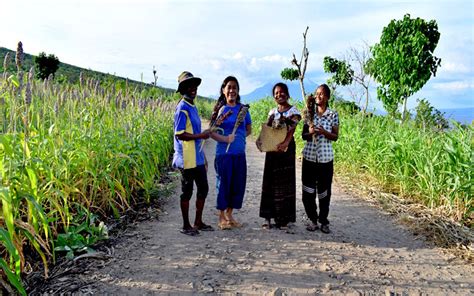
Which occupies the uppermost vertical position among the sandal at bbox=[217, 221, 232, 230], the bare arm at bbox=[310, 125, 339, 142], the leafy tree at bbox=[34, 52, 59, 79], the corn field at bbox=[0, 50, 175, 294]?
the leafy tree at bbox=[34, 52, 59, 79]

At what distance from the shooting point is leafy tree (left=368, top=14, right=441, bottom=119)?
9.97 m

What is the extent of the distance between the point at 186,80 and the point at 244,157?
93 centimetres

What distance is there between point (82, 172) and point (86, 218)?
42 centimetres

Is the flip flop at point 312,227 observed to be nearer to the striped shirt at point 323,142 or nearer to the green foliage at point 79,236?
the striped shirt at point 323,142

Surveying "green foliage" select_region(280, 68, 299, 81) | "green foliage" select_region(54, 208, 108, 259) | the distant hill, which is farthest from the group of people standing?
"green foliage" select_region(280, 68, 299, 81)

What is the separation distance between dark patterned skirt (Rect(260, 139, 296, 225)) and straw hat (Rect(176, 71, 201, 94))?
1.00 metres

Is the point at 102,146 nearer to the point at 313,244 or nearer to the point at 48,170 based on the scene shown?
the point at 48,170

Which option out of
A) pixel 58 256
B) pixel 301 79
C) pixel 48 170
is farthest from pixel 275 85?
pixel 301 79

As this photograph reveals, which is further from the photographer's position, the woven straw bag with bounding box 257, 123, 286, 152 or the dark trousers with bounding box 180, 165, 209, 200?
the woven straw bag with bounding box 257, 123, 286, 152

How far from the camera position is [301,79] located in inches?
425

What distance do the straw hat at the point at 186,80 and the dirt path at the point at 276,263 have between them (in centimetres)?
139

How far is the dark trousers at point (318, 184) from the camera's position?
142 inches

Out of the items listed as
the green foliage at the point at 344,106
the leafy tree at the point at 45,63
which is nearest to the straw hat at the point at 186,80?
the green foliage at the point at 344,106

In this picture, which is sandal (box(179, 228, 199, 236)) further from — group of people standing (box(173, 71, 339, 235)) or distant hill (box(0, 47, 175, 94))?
distant hill (box(0, 47, 175, 94))
